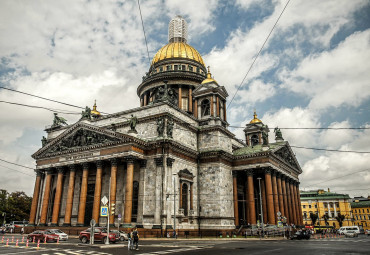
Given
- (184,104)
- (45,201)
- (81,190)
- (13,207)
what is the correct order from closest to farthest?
(81,190), (45,201), (184,104), (13,207)

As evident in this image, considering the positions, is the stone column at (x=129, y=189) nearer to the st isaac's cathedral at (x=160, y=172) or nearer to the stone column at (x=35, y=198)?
the st isaac's cathedral at (x=160, y=172)

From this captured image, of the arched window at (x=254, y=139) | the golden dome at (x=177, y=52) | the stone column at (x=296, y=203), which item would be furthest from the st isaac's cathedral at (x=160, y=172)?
the golden dome at (x=177, y=52)

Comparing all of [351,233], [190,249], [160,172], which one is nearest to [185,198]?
[160,172]

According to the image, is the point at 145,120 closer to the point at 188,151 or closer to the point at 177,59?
the point at 188,151

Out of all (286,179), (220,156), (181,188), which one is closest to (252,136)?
(286,179)

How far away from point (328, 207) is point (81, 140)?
313 ft

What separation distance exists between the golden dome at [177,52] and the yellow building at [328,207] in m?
71.6

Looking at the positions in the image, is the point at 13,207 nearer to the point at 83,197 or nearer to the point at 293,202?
the point at 83,197

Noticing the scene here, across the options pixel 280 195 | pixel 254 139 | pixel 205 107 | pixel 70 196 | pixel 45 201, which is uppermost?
pixel 205 107

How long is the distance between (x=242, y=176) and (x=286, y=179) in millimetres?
8590

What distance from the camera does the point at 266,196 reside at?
44.5m

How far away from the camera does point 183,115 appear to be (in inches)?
1734

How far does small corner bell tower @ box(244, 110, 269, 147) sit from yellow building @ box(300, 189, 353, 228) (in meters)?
55.9

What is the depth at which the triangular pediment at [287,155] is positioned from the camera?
162ft
